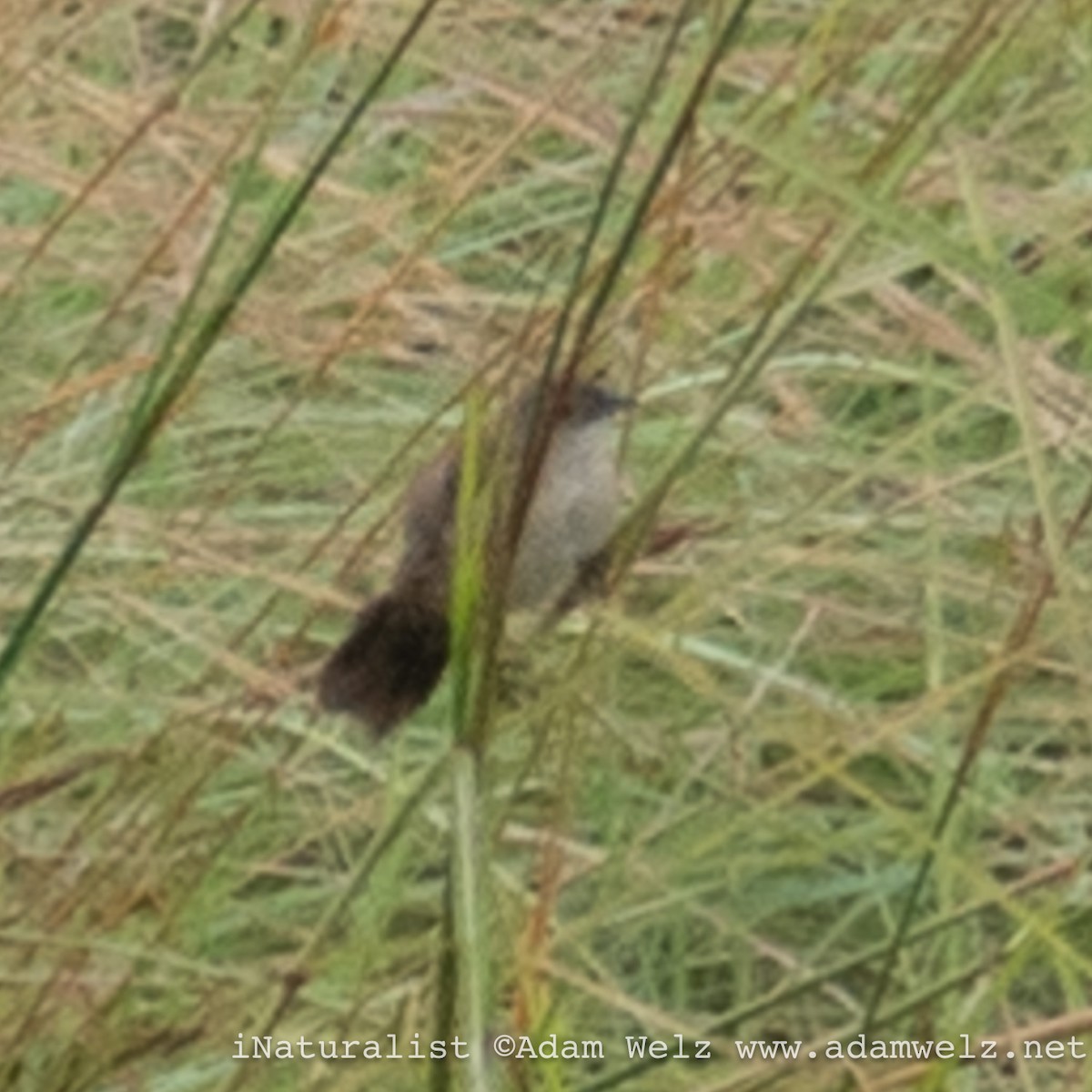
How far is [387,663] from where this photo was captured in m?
0.92

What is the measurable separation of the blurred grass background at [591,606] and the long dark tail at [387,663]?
4 centimetres

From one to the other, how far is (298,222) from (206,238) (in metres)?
0.12

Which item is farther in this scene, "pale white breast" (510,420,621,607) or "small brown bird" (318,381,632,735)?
"pale white breast" (510,420,621,607)

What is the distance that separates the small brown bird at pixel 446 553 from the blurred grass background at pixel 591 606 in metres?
0.03

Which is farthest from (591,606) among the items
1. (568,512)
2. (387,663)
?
(387,663)

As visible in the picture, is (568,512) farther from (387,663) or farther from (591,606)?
(387,663)

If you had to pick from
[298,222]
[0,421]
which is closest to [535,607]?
[0,421]

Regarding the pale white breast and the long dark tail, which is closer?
the long dark tail

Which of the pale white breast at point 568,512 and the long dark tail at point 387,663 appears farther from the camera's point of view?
the pale white breast at point 568,512

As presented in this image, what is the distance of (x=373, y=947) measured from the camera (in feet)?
3.34

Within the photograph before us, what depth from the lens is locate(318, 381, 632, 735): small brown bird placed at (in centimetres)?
89

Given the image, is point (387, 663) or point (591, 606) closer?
point (387, 663)

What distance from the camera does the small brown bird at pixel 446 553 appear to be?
89cm

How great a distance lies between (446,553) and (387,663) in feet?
0.25
